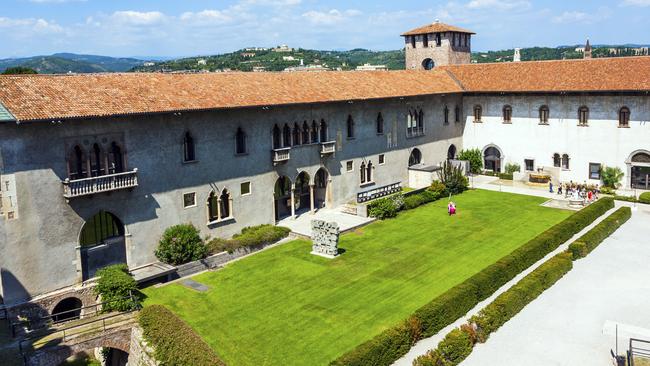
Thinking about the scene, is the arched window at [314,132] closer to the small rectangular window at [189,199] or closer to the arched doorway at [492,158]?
the small rectangular window at [189,199]

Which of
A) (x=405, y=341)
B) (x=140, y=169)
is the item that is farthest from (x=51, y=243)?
(x=405, y=341)

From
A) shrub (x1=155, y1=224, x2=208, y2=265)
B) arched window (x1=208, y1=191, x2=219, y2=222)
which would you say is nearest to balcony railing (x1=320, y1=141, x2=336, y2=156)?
arched window (x1=208, y1=191, x2=219, y2=222)

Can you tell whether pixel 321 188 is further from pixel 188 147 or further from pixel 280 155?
pixel 188 147

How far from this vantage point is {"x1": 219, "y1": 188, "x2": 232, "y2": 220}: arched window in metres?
38.2

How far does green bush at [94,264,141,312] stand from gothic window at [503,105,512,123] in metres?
42.0

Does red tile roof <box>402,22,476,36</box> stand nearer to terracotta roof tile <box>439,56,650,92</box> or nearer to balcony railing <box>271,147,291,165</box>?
terracotta roof tile <box>439,56,650,92</box>

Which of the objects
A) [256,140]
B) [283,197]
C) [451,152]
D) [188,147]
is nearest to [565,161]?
[451,152]

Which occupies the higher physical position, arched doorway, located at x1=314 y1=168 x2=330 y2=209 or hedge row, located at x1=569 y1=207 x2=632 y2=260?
arched doorway, located at x1=314 y1=168 x2=330 y2=209

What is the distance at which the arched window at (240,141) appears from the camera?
38.9 m

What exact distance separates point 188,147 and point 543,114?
35790 mm

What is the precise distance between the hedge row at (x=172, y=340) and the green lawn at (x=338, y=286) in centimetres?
161

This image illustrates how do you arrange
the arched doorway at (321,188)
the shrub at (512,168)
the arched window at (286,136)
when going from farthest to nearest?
the shrub at (512,168) < the arched doorway at (321,188) < the arched window at (286,136)

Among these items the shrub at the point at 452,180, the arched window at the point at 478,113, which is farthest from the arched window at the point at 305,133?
the arched window at the point at 478,113

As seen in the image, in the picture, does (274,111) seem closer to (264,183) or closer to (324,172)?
(264,183)
